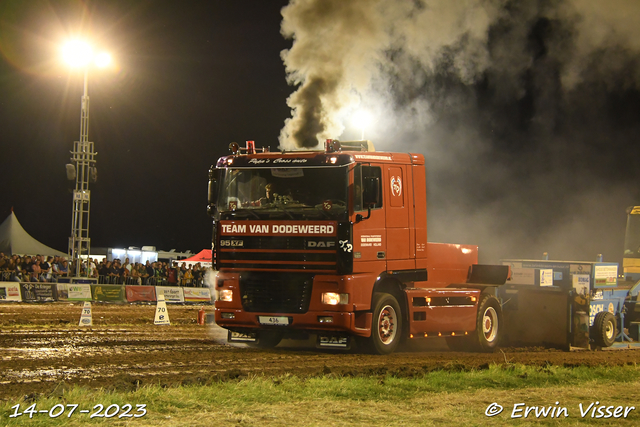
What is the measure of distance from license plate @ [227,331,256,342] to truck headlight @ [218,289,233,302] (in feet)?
3.02

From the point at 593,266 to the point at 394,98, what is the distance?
10.2 m

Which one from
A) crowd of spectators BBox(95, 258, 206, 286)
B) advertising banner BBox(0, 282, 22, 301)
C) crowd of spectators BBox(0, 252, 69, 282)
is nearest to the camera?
advertising banner BBox(0, 282, 22, 301)

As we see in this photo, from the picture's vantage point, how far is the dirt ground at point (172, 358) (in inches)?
356

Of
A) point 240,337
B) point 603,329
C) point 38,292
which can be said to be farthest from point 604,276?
point 38,292

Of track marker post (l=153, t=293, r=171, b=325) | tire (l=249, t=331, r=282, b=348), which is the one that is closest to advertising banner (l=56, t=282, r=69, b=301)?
track marker post (l=153, t=293, r=171, b=325)

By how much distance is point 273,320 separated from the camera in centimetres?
1170

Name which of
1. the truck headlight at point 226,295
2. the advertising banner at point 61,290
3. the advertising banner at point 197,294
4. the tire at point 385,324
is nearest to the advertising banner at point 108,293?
the advertising banner at point 61,290

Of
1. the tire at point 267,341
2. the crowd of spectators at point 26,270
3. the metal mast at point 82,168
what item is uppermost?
the metal mast at point 82,168

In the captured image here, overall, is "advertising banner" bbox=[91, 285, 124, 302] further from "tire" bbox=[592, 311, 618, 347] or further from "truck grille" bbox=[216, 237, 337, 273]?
"tire" bbox=[592, 311, 618, 347]

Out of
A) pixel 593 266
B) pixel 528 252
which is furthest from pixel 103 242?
pixel 593 266

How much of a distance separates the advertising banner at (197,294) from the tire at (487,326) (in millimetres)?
18768

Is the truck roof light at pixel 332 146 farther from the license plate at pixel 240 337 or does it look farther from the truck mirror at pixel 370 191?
the license plate at pixel 240 337

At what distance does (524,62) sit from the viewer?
32.5m

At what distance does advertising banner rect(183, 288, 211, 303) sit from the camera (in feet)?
102
